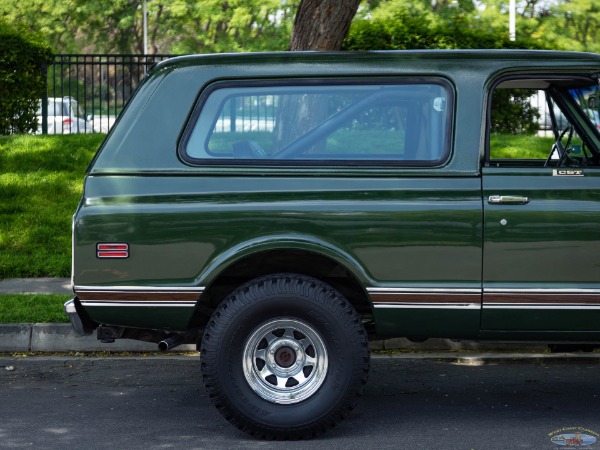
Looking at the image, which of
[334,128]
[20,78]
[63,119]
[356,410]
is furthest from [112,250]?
[63,119]

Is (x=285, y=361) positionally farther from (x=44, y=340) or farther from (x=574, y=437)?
(x=44, y=340)

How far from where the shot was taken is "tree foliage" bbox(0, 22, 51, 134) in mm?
15219

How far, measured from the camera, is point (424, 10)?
102 feet

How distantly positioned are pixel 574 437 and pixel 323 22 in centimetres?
603

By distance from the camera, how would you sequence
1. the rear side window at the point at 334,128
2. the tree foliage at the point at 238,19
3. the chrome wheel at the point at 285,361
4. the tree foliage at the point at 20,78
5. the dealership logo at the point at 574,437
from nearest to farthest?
the dealership logo at the point at 574,437
the chrome wheel at the point at 285,361
the rear side window at the point at 334,128
the tree foliage at the point at 20,78
the tree foliage at the point at 238,19

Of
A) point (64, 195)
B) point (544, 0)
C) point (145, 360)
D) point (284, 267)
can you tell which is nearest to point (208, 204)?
point (284, 267)

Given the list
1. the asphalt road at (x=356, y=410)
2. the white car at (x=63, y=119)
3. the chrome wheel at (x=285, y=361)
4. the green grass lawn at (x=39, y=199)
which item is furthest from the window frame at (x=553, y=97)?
the white car at (x=63, y=119)

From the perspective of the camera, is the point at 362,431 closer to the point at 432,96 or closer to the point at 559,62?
the point at 432,96

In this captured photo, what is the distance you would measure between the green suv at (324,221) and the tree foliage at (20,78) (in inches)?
403

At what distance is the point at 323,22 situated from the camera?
10484 mm

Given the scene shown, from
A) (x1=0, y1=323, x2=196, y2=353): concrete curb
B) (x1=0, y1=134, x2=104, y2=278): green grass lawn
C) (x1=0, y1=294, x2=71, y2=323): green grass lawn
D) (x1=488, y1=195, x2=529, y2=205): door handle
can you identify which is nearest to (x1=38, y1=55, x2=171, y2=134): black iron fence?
(x1=0, y1=134, x2=104, y2=278): green grass lawn

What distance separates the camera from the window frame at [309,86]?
5547 mm

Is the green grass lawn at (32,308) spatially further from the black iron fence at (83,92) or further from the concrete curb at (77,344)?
the black iron fence at (83,92)

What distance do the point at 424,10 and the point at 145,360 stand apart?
82.1ft
